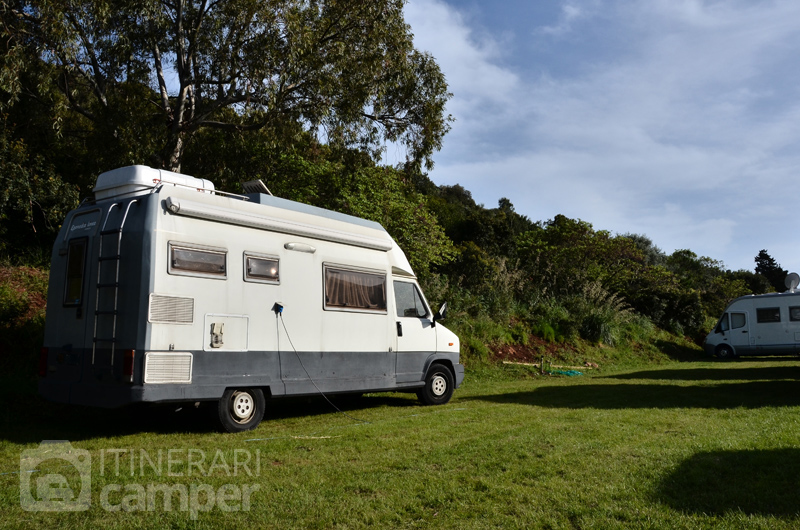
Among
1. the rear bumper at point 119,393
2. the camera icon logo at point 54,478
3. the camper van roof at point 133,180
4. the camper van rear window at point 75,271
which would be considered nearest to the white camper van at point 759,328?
the rear bumper at point 119,393

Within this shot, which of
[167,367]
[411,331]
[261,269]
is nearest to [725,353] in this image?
[411,331]

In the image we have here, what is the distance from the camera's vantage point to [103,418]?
30.6ft

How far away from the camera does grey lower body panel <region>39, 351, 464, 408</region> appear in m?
7.32

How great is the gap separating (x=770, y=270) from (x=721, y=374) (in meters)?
57.6

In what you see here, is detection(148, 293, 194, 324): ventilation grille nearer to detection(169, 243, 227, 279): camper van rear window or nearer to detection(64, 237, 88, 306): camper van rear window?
detection(169, 243, 227, 279): camper van rear window

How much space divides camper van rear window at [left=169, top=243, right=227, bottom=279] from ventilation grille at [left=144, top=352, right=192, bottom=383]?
1019mm

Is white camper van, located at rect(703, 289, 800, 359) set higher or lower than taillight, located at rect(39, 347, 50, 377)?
higher

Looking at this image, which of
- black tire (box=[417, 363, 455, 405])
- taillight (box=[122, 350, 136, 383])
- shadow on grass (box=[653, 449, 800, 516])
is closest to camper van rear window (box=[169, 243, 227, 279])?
taillight (box=[122, 350, 136, 383])

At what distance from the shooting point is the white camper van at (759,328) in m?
23.0

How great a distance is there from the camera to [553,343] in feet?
65.6

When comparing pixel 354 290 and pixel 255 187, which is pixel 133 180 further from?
pixel 354 290

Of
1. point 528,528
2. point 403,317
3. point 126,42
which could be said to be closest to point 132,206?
point 403,317

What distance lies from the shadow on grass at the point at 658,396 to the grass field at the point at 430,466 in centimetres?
15

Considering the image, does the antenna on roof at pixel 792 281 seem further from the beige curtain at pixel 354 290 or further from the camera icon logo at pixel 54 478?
the camera icon logo at pixel 54 478
